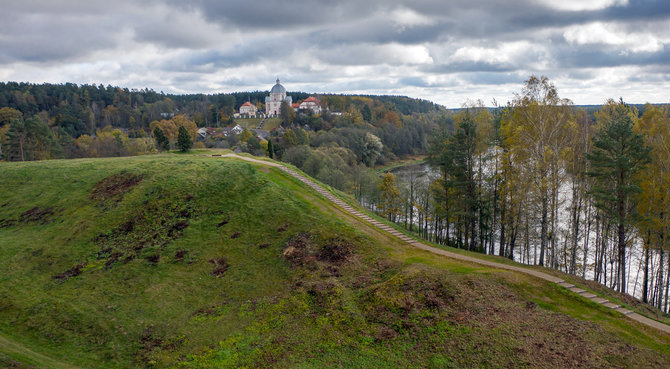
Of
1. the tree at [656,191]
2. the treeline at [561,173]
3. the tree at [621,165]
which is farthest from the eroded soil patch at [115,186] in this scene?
the tree at [656,191]

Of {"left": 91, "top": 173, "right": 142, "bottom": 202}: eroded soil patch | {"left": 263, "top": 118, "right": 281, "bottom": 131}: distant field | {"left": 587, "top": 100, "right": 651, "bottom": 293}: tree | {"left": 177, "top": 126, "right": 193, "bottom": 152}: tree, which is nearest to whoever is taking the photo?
{"left": 587, "top": 100, "right": 651, "bottom": 293}: tree

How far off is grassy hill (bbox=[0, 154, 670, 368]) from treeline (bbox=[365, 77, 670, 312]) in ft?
29.3

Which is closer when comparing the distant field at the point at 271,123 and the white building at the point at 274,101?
the distant field at the point at 271,123

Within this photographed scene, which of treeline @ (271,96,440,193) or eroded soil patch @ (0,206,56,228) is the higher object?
treeline @ (271,96,440,193)

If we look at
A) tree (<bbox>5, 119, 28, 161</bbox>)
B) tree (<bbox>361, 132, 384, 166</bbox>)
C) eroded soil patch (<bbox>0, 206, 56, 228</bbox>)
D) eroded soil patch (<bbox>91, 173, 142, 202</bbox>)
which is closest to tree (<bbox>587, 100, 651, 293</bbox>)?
eroded soil patch (<bbox>91, 173, 142, 202</bbox>)

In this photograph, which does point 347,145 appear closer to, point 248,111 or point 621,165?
point 621,165

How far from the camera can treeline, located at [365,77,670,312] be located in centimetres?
2291

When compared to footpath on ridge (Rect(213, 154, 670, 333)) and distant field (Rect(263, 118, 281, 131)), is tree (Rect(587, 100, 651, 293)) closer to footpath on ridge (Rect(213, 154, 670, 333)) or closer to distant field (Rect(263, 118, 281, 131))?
footpath on ridge (Rect(213, 154, 670, 333))

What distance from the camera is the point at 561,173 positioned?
26391 mm

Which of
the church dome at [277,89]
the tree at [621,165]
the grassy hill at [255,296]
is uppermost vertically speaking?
the church dome at [277,89]

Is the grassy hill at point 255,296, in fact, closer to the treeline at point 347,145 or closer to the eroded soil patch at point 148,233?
the eroded soil patch at point 148,233

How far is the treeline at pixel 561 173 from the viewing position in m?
22.9

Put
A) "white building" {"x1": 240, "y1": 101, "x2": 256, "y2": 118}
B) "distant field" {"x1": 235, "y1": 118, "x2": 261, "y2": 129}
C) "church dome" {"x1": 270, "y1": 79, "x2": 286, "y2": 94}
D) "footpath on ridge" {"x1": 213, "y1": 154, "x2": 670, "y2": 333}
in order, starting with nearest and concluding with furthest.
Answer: "footpath on ridge" {"x1": 213, "y1": 154, "x2": 670, "y2": 333} → "distant field" {"x1": 235, "y1": 118, "x2": 261, "y2": 129} → "white building" {"x1": 240, "y1": 101, "x2": 256, "y2": 118} → "church dome" {"x1": 270, "y1": 79, "x2": 286, "y2": 94}

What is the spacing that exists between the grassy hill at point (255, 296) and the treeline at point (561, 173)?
8937 millimetres
